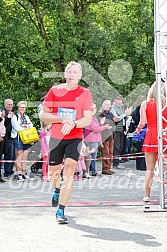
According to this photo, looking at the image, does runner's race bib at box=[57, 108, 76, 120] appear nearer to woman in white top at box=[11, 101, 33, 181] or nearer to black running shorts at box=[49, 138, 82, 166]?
black running shorts at box=[49, 138, 82, 166]

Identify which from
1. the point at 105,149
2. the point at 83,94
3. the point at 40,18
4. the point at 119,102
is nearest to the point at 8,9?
the point at 40,18

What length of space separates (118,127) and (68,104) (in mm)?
6900

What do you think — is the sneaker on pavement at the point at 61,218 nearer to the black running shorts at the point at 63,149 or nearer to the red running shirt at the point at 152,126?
the black running shorts at the point at 63,149

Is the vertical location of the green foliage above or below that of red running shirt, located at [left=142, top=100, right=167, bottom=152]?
above

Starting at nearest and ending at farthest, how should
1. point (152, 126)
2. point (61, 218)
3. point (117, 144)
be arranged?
1. point (61, 218)
2. point (152, 126)
3. point (117, 144)

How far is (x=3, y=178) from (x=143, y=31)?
33.1 feet

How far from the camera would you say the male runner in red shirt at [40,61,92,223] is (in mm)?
7348

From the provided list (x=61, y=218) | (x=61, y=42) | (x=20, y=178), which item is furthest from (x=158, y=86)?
(x=61, y=42)

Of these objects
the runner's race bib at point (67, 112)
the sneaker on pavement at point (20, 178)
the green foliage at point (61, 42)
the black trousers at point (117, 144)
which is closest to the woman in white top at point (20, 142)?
the sneaker on pavement at point (20, 178)

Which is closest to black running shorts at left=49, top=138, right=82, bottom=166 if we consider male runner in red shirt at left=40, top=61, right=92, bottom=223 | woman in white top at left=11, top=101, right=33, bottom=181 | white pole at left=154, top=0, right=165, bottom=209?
male runner in red shirt at left=40, top=61, right=92, bottom=223

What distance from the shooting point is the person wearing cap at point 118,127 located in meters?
14.2

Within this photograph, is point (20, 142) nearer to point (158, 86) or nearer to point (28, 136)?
point (28, 136)

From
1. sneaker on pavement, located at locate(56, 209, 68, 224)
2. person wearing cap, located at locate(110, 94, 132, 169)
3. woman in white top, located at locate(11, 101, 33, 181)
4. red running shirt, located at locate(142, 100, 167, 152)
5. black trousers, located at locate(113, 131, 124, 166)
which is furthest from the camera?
black trousers, located at locate(113, 131, 124, 166)

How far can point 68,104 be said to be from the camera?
296 inches
